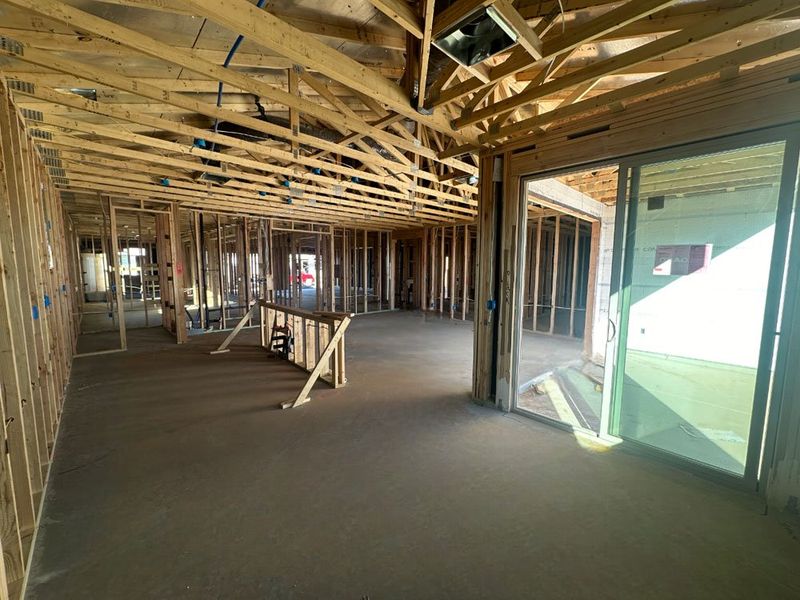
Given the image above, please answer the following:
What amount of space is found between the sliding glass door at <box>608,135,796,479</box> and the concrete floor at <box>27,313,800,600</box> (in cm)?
38

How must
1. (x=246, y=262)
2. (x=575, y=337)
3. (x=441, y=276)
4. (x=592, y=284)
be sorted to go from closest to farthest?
(x=592, y=284) < (x=575, y=337) < (x=246, y=262) < (x=441, y=276)

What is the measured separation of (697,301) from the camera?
2.65m

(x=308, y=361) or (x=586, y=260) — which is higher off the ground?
(x=586, y=260)

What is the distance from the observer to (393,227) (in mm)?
10953

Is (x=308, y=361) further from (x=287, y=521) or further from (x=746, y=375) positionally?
(x=746, y=375)

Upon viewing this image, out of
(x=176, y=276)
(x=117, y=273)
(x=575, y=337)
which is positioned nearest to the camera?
(x=117, y=273)

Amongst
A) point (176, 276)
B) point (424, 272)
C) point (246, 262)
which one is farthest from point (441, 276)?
point (176, 276)

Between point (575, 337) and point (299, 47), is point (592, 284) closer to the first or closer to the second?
point (575, 337)

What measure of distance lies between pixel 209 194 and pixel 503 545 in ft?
21.5

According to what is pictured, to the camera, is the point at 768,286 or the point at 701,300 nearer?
the point at 768,286

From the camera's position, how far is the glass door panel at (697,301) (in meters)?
2.39

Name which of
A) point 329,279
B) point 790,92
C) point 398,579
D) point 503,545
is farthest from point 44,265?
point 329,279

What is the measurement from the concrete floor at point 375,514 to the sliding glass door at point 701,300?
1.25 feet

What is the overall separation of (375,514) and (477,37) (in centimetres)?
295
